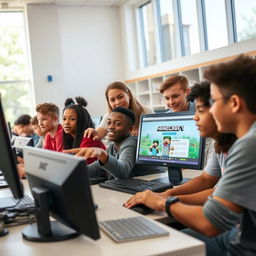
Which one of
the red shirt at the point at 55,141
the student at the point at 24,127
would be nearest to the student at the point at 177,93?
the red shirt at the point at 55,141

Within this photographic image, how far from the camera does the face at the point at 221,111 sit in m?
1.38

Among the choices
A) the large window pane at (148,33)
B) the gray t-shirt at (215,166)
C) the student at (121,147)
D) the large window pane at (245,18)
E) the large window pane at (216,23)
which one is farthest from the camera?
the large window pane at (148,33)

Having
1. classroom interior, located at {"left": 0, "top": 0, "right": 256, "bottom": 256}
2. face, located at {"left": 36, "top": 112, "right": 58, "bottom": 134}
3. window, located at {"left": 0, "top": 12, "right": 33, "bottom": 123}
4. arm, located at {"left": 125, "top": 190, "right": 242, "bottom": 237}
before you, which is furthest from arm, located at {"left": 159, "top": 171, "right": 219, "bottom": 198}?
window, located at {"left": 0, "top": 12, "right": 33, "bottom": 123}

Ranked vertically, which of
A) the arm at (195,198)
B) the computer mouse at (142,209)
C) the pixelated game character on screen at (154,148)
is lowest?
the arm at (195,198)

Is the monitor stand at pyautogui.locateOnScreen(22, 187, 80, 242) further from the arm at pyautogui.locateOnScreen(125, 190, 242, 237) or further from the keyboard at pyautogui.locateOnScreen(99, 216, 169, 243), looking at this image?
the arm at pyautogui.locateOnScreen(125, 190, 242, 237)

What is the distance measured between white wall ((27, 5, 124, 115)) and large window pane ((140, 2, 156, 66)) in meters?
0.65

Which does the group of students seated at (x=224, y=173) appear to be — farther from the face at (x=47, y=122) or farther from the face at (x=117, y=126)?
the face at (x=47, y=122)

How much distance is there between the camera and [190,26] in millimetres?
Result: 7176

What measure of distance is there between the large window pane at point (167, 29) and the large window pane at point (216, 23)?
3.18 ft

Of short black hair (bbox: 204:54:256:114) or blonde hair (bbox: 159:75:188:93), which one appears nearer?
short black hair (bbox: 204:54:256:114)

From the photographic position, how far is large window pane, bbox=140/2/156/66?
8375 millimetres

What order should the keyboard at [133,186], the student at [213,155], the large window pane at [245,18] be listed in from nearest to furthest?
the student at [213,155] < the keyboard at [133,186] < the large window pane at [245,18]

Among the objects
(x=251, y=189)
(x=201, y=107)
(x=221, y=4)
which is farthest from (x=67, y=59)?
(x=251, y=189)

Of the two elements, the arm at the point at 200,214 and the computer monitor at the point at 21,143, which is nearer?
the arm at the point at 200,214
